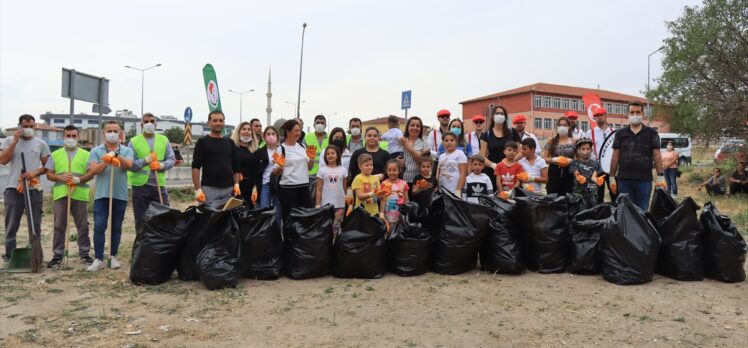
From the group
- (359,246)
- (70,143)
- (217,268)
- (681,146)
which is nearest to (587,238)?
(359,246)

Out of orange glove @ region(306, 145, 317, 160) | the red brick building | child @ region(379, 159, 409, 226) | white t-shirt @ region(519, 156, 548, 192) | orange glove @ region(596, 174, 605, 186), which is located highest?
the red brick building

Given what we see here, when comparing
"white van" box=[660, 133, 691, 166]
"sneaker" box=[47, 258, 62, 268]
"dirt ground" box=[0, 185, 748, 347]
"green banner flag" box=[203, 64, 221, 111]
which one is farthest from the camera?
"white van" box=[660, 133, 691, 166]

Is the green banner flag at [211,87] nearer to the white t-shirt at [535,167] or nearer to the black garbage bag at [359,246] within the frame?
the black garbage bag at [359,246]

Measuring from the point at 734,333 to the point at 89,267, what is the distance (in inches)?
199

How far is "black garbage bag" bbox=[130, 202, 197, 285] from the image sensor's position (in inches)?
163

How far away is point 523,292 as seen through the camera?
390cm

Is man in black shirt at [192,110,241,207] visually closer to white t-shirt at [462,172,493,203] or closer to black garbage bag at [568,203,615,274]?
white t-shirt at [462,172,493,203]

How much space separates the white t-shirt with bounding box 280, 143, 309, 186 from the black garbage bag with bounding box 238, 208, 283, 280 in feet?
2.36

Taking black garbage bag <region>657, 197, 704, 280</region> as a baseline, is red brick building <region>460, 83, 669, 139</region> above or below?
above

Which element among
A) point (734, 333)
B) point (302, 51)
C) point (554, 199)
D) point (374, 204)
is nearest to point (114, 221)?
point (374, 204)

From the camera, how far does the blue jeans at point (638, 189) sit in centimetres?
499

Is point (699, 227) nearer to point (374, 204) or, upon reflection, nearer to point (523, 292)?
point (523, 292)

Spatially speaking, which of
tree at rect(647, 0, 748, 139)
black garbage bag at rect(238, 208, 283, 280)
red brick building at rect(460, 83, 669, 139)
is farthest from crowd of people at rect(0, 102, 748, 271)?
red brick building at rect(460, 83, 669, 139)

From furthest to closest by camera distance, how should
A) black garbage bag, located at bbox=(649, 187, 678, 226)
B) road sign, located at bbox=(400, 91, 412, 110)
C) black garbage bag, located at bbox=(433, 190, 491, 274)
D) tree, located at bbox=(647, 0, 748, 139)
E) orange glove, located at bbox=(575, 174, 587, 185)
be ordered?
tree, located at bbox=(647, 0, 748, 139) < road sign, located at bbox=(400, 91, 412, 110) < orange glove, located at bbox=(575, 174, 587, 185) < black garbage bag, located at bbox=(649, 187, 678, 226) < black garbage bag, located at bbox=(433, 190, 491, 274)
